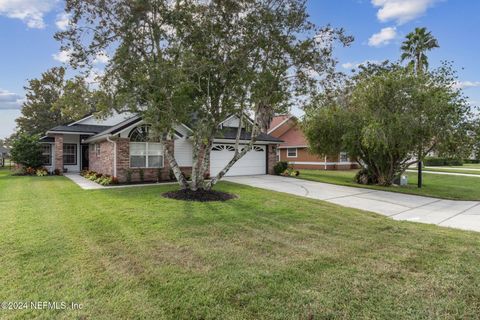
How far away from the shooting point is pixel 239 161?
18953mm

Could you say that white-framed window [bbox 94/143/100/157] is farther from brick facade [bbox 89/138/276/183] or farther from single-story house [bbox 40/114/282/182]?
brick facade [bbox 89/138/276/183]

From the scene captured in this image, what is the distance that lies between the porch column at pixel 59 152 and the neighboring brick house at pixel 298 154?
708 inches

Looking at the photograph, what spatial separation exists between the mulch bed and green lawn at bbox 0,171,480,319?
6.59ft

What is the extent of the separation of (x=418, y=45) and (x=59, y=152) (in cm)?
3263

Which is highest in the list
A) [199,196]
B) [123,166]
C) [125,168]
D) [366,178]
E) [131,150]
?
[131,150]

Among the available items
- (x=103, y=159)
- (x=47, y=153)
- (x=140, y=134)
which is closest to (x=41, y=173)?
(x=47, y=153)

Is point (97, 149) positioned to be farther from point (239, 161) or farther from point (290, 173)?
point (290, 173)

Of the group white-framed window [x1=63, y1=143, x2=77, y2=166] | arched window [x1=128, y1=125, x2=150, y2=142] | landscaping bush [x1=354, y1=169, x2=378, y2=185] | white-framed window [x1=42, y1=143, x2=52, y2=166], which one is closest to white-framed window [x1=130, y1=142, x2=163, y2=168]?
arched window [x1=128, y1=125, x2=150, y2=142]

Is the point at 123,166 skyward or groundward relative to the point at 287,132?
groundward

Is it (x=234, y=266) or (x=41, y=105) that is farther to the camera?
(x=41, y=105)

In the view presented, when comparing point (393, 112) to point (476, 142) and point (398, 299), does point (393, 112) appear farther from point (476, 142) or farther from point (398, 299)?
point (398, 299)

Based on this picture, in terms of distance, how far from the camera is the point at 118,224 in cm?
651

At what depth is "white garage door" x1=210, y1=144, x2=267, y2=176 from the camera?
18.1 meters

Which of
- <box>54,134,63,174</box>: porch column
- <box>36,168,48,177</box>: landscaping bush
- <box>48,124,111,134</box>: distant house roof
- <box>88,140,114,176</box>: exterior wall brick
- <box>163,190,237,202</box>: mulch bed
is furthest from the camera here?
<box>54,134,63,174</box>: porch column
